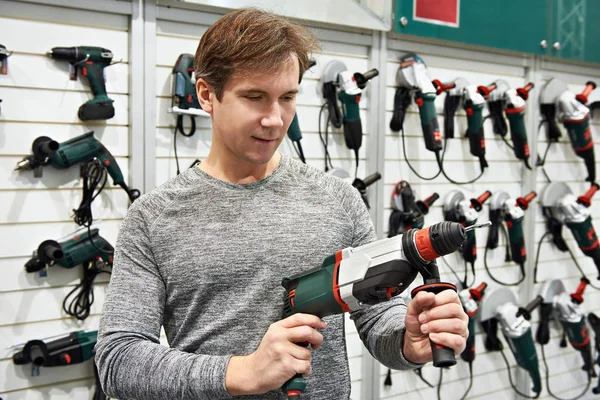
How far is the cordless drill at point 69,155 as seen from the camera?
74.4 inches

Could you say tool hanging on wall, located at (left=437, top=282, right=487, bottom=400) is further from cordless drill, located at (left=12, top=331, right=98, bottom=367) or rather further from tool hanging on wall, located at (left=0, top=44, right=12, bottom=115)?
tool hanging on wall, located at (left=0, top=44, right=12, bottom=115)

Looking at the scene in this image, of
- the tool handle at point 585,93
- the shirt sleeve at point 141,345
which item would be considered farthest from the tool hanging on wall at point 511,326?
the shirt sleeve at point 141,345

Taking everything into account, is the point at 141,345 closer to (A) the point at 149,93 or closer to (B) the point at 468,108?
(A) the point at 149,93

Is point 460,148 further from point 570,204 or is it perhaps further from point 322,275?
point 322,275

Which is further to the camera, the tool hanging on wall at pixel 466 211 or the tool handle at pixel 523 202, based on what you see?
the tool handle at pixel 523 202

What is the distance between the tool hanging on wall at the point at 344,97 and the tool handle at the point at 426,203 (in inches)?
13.6

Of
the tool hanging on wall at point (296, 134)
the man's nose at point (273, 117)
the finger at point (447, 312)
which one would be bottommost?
the finger at point (447, 312)

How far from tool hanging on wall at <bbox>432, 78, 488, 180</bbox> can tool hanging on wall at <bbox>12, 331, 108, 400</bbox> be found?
1.67m

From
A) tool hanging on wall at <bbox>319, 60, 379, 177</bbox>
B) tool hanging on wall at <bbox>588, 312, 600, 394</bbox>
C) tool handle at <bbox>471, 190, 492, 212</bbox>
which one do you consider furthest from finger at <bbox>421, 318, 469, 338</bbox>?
tool hanging on wall at <bbox>588, 312, 600, 394</bbox>

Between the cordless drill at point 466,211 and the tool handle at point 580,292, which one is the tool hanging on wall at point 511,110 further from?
the tool handle at point 580,292

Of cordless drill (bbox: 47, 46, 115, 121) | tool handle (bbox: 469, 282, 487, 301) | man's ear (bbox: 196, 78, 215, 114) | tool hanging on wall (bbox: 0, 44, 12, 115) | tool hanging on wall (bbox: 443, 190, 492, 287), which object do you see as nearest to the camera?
man's ear (bbox: 196, 78, 215, 114)

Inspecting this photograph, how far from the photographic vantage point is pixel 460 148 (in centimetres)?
292

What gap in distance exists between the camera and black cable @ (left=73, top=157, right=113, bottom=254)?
77.7 inches

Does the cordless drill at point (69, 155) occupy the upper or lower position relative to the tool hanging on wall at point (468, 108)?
lower
